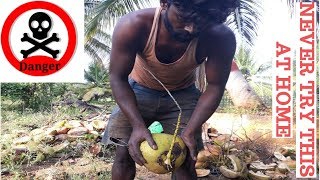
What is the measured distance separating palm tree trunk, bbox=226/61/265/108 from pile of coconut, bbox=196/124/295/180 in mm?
1803

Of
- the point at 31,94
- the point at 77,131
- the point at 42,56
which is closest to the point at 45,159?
the point at 77,131

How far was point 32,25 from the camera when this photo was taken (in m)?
2.29

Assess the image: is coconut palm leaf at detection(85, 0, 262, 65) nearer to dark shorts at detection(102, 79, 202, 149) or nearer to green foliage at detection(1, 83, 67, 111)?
green foliage at detection(1, 83, 67, 111)

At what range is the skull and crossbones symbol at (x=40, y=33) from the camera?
2.30m

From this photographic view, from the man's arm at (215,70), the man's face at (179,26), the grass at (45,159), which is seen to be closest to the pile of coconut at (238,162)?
the grass at (45,159)

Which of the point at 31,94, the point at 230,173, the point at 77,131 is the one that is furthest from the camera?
the point at 31,94

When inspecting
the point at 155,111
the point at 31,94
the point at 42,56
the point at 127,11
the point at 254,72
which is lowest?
the point at 31,94

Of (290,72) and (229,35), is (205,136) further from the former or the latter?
(229,35)

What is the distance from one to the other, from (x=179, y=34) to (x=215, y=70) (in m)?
0.23

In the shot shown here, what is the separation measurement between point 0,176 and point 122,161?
1.19 metres

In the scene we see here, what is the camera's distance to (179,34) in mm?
1435

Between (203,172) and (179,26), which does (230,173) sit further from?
(179,26)

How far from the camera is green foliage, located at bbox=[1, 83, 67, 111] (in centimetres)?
530

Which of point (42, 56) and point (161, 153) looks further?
point (42, 56)
